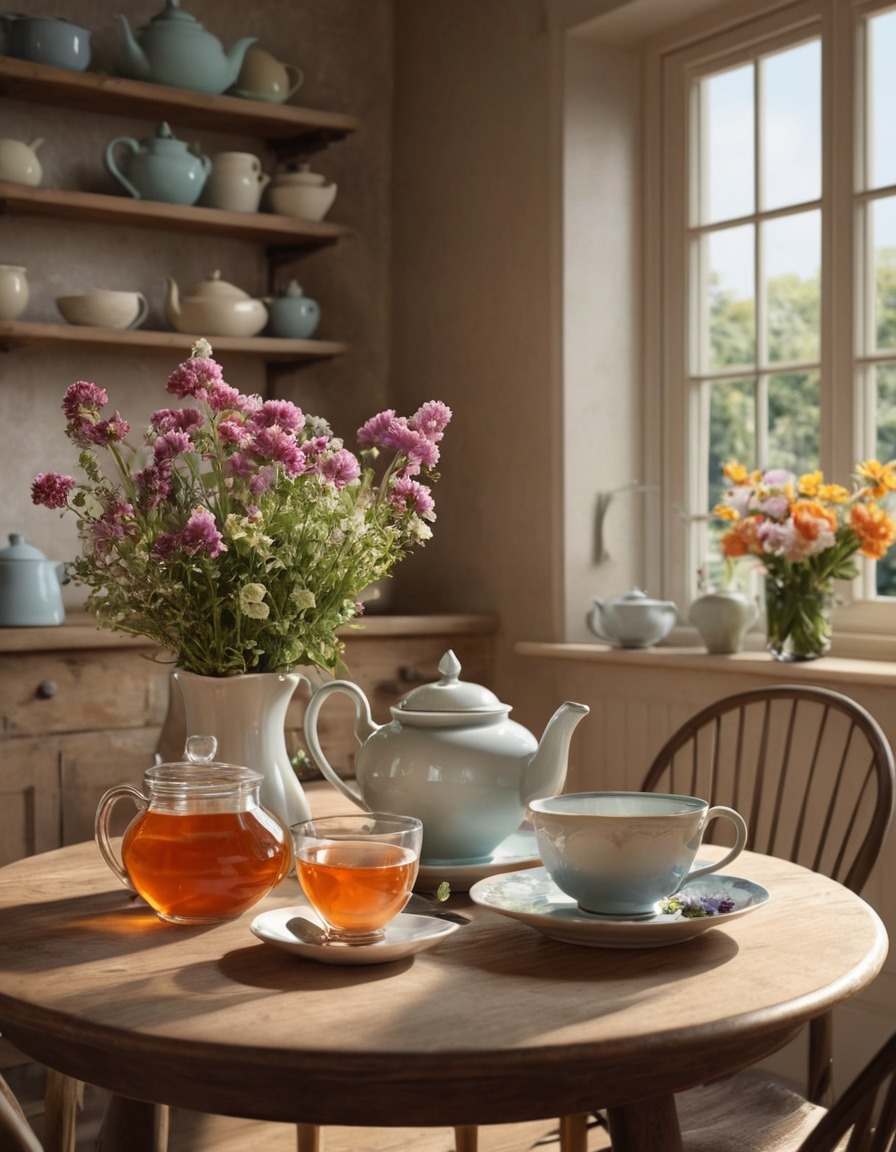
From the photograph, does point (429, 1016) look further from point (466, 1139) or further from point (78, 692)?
point (78, 692)

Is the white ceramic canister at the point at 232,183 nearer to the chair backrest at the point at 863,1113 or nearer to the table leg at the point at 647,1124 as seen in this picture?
the table leg at the point at 647,1124

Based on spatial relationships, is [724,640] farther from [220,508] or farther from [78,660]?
[220,508]

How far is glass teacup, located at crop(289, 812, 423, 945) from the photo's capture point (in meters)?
1.12

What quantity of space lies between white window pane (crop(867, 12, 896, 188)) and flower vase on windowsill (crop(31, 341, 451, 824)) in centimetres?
173

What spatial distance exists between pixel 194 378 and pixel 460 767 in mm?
506

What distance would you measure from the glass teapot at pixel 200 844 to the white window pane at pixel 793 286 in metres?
2.08

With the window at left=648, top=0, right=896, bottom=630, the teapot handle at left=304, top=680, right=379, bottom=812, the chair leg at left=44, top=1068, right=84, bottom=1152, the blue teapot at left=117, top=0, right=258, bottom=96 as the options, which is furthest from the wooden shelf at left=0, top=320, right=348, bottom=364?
the chair leg at left=44, top=1068, right=84, bottom=1152

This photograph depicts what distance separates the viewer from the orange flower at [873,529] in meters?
2.48

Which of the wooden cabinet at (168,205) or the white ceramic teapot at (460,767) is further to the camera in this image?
the wooden cabinet at (168,205)

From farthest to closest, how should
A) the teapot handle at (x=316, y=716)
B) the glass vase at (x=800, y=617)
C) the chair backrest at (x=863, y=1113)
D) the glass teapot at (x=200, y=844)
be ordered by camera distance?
1. the glass vase at (x=800, y=617)
2. the teapot handle at (x=316, y=716)
3. the glass teapot at (x=200, y=844)
4. the chair backrest at (x=863, y=1113)

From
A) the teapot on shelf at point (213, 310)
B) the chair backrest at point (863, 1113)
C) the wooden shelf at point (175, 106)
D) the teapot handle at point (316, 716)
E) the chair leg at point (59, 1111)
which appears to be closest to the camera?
the chair backrest at point (863, 1113)

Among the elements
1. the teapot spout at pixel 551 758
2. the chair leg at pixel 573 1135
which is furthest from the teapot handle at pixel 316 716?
the chair leg at pixel 573 1135

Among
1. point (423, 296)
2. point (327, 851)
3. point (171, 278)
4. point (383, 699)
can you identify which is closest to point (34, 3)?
point (171, 278)

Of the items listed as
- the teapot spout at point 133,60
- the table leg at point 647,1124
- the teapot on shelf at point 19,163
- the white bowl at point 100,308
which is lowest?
the table leg at point 647,1124
